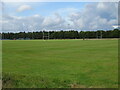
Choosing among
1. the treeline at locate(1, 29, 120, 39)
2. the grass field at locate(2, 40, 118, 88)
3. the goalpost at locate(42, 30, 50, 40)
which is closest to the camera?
the grass field at locate(2, 40, 118, 88)

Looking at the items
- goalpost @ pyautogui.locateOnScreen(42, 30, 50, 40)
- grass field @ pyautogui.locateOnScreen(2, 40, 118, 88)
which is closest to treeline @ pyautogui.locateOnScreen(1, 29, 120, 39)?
goalpost @ pyautogui.locateOnScreen(42, 30, 50, 40)

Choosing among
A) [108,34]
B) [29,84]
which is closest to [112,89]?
[29,84]

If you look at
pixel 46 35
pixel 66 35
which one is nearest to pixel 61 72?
pixel 66 35

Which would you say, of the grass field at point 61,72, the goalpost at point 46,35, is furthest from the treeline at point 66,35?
the grass field at point 61,72

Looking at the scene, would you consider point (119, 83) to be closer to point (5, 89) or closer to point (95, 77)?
point (95, 77)

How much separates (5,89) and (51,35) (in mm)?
125854

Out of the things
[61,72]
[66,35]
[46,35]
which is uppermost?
[46,35]

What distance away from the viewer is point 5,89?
617 centimetres

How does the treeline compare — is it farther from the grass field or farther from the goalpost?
the grass field

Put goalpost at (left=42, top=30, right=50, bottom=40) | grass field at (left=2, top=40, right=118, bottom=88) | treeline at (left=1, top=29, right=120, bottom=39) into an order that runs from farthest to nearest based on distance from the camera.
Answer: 1. goalpost at (left=42, top=30, right=50, bottom=40)
2. treeline at (left=1, top=29, right=120, bottom=39)
3. grass field at (left=2, top=40, right=118, bottom=88)

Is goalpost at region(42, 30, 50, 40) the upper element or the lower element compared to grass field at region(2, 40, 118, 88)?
upper

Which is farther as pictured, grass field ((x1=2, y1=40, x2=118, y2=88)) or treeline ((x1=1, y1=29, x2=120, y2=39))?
treeline ((x1=1, y1=29, x2=120, y2=39))

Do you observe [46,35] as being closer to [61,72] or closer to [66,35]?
[66,35]

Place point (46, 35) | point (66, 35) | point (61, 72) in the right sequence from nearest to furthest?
point (61, 72) → point (66, 35) → point (46, 35)
